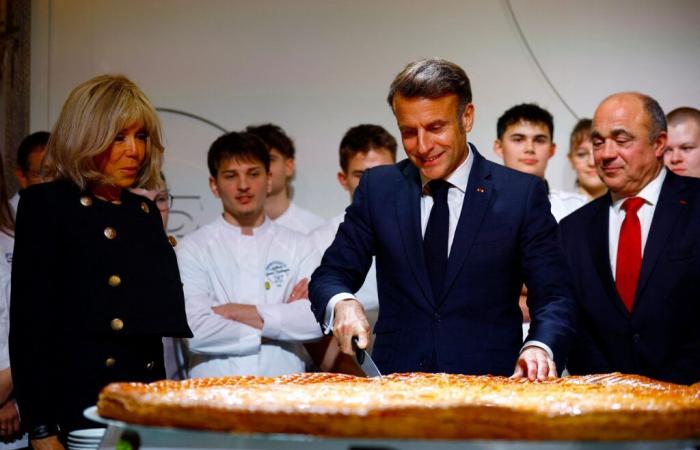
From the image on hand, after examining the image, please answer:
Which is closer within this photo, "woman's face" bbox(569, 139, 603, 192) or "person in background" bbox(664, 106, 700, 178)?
"person in background" bbox(664, 106, 700, 178)

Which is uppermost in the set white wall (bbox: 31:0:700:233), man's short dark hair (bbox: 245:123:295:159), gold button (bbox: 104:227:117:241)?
white wall (bbox: 31:0:700:233)

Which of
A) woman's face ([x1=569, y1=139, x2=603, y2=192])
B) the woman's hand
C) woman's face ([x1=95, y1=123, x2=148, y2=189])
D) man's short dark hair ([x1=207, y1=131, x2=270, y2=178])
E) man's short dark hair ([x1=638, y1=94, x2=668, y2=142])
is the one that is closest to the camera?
Result: the woman's hand

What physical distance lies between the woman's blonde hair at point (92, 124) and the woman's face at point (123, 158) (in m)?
0.02

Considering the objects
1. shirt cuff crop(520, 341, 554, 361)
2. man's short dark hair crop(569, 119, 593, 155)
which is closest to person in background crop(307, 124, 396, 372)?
man's short dark hair crop(569, 119, 593, 155)

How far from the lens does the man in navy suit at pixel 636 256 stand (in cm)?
313

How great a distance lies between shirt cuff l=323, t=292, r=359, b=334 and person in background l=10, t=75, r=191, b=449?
36 cm

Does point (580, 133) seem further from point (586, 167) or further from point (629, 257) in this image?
point (629, 257)

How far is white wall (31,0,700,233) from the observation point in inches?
213

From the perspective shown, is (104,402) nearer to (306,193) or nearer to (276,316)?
(276,316)

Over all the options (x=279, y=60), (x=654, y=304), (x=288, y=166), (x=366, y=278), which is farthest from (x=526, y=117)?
(x=654, y=304)

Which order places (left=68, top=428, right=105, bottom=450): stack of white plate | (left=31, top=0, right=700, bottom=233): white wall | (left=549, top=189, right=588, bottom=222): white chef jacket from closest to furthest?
(left=68, top=428, right=105, bottom=450): stack of white plate
(left=549, top=189, right=588, bottom=222): white chef jacket
(left=31, top=0, right=700, bottom=233): white wall

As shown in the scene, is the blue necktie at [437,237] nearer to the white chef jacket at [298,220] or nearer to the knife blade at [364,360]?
the knife blade at [364,360]

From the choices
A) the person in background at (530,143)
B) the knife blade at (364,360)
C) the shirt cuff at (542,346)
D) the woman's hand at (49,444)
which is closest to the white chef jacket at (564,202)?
the person in background at (530,143)

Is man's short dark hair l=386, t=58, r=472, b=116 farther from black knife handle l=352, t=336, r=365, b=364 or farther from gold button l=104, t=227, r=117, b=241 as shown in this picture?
gold button l=104, t=227, r=117, b=241
